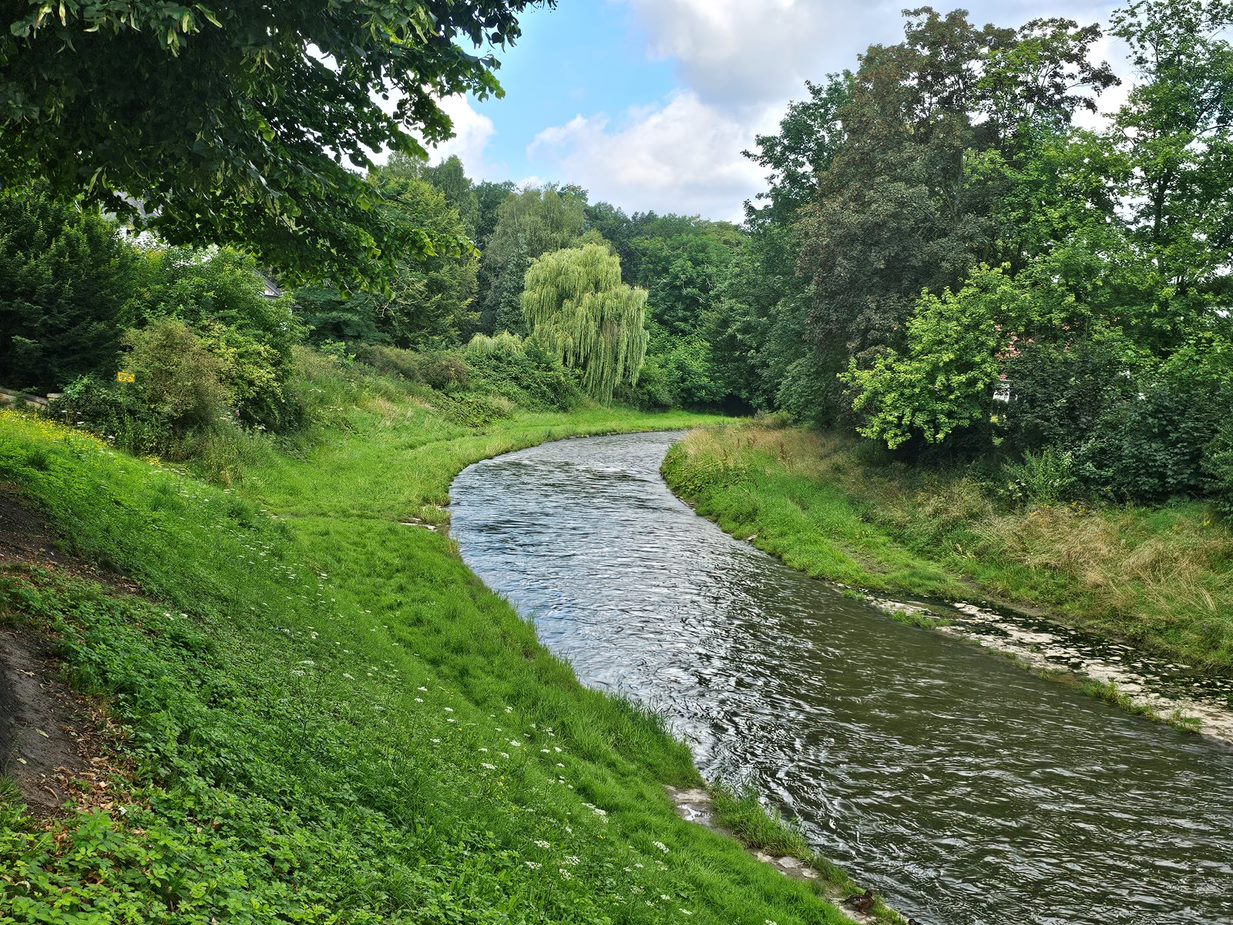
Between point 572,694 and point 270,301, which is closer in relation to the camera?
point 572,694

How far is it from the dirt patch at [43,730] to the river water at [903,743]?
6.17 metres

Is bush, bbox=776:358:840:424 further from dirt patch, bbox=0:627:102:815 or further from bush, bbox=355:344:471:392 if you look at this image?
dirt patch, bbox=0:627:102:815

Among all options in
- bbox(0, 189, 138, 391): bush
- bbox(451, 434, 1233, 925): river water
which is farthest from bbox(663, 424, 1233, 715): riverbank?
bbox(0, 189, 138, 391): bush

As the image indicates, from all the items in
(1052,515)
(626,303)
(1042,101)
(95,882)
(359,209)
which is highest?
(1042,101)

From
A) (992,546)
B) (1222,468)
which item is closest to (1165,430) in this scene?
(1222,468)

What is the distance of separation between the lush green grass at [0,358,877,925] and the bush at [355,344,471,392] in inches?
1053

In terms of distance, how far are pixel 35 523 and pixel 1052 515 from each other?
59.1 feet

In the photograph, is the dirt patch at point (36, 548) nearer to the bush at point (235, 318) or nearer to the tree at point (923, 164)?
the bush at point (235, 318)

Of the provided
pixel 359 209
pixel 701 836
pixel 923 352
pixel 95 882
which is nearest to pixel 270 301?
pixel 359 209

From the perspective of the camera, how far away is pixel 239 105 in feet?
20.8

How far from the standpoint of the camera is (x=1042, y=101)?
23.7 metres

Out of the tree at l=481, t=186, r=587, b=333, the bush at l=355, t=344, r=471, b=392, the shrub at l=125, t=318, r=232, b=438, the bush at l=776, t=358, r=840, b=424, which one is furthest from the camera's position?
the tree at l=481, t=186, r=587, b=333

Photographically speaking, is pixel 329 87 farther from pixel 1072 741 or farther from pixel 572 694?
pixel 1072 741

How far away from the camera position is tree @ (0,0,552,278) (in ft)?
17.7
